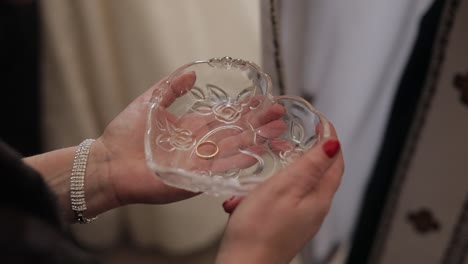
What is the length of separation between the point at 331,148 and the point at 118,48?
0.68 meters

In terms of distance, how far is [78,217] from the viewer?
2.23 ft

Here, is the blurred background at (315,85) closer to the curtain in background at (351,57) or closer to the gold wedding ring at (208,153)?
the curtain in background at (351,57)

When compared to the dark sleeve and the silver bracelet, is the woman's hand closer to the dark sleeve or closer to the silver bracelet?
the silver bracelet

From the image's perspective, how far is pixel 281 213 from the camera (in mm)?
524

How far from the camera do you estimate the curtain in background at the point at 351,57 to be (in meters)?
0.79

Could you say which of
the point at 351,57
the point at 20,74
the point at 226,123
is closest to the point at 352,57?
the point at 351,57

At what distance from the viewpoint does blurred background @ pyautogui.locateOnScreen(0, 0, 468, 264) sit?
0.79 m

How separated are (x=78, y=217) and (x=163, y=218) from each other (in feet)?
2.10

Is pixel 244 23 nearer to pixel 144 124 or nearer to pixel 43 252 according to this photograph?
pixel 144 124

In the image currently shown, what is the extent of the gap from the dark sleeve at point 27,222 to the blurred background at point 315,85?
0.48 metres

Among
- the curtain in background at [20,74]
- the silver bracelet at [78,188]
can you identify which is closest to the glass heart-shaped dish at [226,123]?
the silver bracelet at [78,188]

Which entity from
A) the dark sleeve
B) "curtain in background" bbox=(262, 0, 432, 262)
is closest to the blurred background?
"curtain in background" bbox=(262, 0, 432, 262)

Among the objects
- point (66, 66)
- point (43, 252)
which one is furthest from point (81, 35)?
point (43, 252)

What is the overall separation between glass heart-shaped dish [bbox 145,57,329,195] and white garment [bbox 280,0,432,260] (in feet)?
0.48
